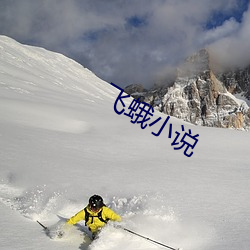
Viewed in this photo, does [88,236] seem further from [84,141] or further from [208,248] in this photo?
[84,141]

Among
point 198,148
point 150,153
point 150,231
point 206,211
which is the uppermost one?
point 198,148

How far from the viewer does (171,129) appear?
16766 mm

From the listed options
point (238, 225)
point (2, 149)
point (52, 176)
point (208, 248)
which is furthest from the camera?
point (2, 149)

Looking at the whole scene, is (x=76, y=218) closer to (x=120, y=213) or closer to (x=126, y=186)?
(x=120, y=213)

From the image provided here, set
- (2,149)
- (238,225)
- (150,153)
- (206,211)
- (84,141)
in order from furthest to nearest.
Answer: (84,141)
(150,153)
(2,149)
(206,211)
(238,225)

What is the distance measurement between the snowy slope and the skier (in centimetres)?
22

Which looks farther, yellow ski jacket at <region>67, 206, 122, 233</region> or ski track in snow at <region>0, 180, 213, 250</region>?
yellow ski jacket at <region>67, 206, 122, 233</region>

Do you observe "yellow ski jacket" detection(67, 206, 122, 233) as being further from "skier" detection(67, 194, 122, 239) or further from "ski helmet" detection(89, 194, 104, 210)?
"ski helmet" detection(89, 194, 104, 210)

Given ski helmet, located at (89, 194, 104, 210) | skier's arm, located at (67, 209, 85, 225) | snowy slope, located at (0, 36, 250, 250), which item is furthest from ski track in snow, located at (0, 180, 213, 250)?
ski helmet, located at (89, 194, 104, 210)

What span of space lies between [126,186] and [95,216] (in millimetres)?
2124

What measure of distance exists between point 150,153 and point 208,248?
271 inches

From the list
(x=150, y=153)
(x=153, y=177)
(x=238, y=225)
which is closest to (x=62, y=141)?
(x=150, y=153)

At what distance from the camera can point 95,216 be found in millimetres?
5605

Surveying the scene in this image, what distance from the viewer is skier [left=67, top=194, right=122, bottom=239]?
217 inches
